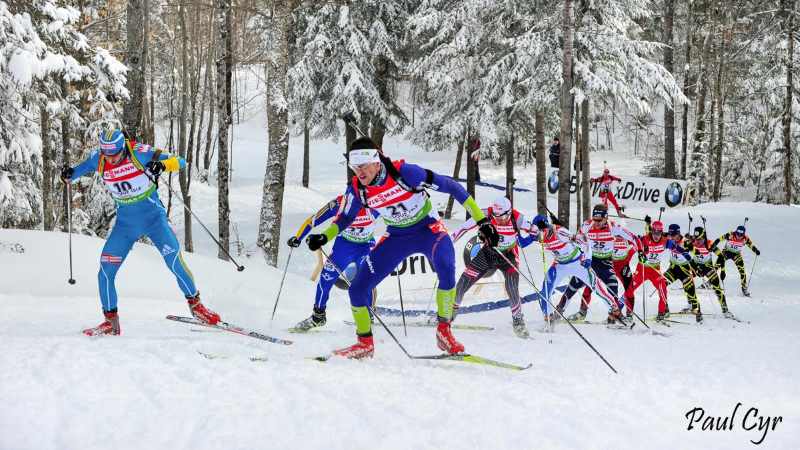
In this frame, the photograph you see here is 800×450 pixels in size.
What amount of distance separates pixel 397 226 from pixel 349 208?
1.65 feet

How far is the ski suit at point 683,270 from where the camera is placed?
35.0 ft

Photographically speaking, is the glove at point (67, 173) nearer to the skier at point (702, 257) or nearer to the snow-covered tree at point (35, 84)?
the snow-covered tree at point (35, 84)

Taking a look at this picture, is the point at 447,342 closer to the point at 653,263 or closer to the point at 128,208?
the point at 128,208

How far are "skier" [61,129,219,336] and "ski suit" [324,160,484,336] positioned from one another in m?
1.92

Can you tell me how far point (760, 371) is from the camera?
600 centimetres

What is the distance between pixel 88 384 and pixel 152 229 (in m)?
2.62

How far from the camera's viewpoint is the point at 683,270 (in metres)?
11.2

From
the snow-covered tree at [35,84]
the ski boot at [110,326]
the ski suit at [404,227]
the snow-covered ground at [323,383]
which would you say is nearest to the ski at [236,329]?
the snow-covered ground at [323,383]

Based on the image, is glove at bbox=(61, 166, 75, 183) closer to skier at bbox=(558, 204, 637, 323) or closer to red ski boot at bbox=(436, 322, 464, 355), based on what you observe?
red ski boot at bbox=(436, 322, 464, 355)

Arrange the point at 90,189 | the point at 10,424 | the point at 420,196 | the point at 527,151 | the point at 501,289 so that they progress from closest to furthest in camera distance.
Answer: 1. the point at 10,424
2. the point at 420,196
3. the point at 501,289
4. the point at 90,189
5. the point at 527,151

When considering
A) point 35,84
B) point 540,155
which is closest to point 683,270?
point 540,155

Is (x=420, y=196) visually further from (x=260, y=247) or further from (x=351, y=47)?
(x=351, y=47)

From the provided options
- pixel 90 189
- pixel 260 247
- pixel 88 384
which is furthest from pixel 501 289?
pixel 90 189

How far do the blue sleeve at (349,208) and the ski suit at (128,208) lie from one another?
1701 mm
